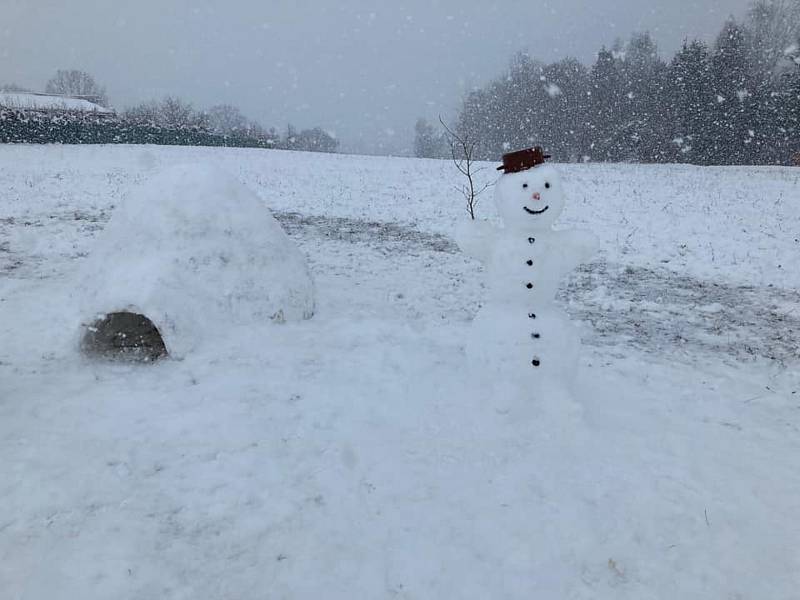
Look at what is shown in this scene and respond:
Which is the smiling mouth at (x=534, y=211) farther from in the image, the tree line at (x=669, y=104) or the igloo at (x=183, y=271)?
the tree line at (x=669, y=104)

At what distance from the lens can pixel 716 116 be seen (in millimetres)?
34156

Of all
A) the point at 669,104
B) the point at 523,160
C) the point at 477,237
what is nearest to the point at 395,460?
the point at 477,237

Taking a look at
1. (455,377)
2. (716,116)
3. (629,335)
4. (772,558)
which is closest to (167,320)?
(455,377)

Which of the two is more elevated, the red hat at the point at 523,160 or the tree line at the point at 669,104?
the tree line at the point at 669,104

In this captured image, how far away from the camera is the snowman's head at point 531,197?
3.97 meters

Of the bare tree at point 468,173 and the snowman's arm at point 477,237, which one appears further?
the bare tree at point 468,173

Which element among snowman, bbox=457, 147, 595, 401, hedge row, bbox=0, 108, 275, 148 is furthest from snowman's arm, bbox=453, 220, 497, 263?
hedge row, bbox=0, 108, 275, 148

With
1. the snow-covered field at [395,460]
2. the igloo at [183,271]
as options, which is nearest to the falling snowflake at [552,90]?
the snow-covered field at [395,460]

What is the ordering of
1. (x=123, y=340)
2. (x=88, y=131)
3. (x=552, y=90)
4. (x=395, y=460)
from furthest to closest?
(x=552, y=90)
(x=88, y=131)
(x=123, y=340)
(x=395, y=460)

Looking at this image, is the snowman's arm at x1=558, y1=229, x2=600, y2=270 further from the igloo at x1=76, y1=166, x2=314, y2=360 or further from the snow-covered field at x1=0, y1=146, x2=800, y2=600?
the igloo at x1=76, y1=166, x2=314, y2=360

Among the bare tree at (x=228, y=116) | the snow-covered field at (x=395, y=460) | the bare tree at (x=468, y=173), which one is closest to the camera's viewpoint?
the snow-covered field at (x=395, y=460)

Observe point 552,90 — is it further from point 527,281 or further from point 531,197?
A: point 527,281

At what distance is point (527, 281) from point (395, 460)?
1.80m

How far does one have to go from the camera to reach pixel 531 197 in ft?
13.1
